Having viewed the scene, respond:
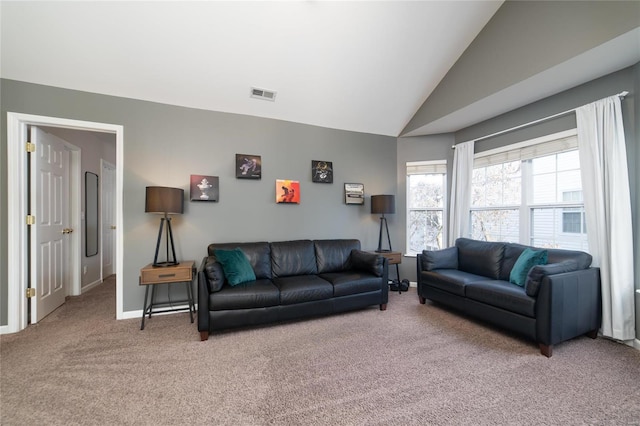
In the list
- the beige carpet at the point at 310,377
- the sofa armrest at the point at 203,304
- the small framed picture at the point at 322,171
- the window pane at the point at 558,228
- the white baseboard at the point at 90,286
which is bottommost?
the beige carpet at the point at 310,377

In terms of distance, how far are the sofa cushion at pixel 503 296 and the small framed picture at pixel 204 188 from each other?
321 centimetres

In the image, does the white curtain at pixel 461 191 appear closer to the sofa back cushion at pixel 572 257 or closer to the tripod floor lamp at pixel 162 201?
the sofa back cushion at pixel 572 257

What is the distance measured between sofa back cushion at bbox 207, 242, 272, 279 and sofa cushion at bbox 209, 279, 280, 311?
0.39 m

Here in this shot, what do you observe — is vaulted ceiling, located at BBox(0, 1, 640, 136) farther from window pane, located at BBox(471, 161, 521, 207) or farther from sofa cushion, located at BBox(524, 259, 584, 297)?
sofa cushion, located at BBox(524, 259, 584, 297)

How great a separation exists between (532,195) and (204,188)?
414cm

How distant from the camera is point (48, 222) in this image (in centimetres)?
301

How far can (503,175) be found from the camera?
3.55m

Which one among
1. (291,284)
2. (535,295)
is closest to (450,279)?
(535,295)

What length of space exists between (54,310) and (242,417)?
3243 millimetres

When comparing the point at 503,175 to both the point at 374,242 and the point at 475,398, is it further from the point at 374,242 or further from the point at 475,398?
the point at 475,398

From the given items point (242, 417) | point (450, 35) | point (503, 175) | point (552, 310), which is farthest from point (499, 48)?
point (242, 417)

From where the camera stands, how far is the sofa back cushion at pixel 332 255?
346 cm

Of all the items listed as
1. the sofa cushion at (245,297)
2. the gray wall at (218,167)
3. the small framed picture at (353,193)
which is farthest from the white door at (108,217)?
the small framed picture at (353,193)

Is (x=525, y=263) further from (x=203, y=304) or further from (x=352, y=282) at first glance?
(x=203, y=304)
